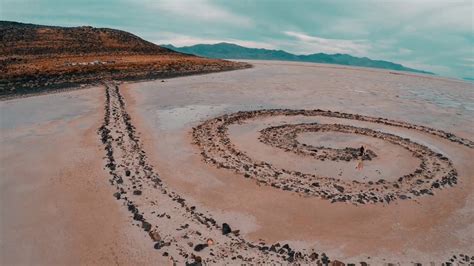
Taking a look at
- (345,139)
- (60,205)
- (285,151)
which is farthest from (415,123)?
(60,205)

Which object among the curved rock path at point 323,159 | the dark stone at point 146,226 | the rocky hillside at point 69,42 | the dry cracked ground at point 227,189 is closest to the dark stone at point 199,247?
the dry cracked ground at point 227,189

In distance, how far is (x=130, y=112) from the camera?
116 ft

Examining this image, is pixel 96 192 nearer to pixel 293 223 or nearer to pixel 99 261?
pixel 99 261

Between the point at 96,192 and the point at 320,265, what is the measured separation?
405 inches

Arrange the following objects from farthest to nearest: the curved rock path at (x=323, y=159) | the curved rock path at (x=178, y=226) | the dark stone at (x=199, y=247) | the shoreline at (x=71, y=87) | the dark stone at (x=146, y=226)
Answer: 1. the shoreline at (x=71, y=87)
2. the curved rock path at (x=323, y=159)
3. the dark stone at (x=146, y=226)
4. the dark stone at (x=199, y=247)
5. the curved rock path at (x=178, y=226)

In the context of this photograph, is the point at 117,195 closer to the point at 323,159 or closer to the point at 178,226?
the point at 178,226

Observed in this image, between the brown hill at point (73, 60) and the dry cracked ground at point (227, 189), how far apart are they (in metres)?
16.2

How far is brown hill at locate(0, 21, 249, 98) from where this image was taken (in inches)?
1972

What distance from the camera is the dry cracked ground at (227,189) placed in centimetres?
1375

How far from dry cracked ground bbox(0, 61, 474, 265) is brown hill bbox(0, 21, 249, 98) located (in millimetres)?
16207

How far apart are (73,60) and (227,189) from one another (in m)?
63.1

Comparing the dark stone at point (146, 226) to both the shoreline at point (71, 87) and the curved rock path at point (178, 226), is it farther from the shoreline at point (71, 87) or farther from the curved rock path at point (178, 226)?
the shoreline at point (71, 87)

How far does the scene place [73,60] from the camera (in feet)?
237

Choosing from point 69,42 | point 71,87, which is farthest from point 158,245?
point 69,42
